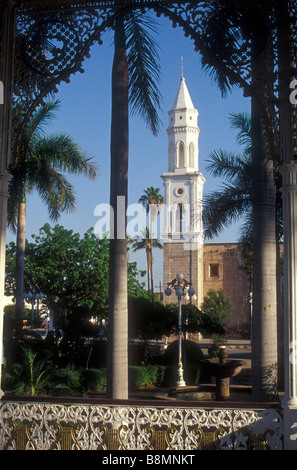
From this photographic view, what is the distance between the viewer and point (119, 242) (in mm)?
7754

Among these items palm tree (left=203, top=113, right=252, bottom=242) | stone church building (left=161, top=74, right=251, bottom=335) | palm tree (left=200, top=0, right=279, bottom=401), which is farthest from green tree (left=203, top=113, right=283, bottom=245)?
stone church building (left=161, top=74, right=251, bottom=335)

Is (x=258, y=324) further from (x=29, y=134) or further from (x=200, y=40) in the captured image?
(x=29, y=134)

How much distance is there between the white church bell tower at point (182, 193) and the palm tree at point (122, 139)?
88.6 feet

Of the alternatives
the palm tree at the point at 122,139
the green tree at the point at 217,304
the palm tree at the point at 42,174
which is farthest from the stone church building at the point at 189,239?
the palm tree at the point at 122,139

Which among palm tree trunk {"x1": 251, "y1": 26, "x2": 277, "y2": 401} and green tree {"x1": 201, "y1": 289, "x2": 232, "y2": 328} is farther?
green tree {"x1": 201, "y1": 289, "x2": 232, "y2": 328}

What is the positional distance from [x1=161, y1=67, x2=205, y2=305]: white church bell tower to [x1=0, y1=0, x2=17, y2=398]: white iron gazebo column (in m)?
30.5

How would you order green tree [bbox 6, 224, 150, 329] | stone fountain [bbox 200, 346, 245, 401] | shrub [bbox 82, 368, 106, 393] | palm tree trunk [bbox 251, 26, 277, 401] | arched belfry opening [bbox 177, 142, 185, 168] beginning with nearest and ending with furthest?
palm tree trunk [bbox 251, 26, 277, 401]
stone fountain [bbox 200, 346, 245, 401]
shrub [bbox 82, 368, 106, 393]
green tree [bbox 6, 224, 150, 329]
arched belfry opening [bbox 177, 142, 185, 168]

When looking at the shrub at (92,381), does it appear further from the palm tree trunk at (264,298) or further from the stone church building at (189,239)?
the stone church building at (189,239)

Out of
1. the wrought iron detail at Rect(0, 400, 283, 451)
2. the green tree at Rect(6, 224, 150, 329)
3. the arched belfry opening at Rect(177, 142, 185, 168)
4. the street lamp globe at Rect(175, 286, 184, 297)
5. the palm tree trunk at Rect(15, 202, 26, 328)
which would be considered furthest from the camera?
the arched belfry opening at Rect(177, 142, 185, 168)

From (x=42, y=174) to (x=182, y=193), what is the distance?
22.8m

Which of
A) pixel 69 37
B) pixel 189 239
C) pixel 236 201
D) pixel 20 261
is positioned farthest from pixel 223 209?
pixel 189 239

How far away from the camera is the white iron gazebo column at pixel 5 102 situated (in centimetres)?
509

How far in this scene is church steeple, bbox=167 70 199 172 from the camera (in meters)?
36.7

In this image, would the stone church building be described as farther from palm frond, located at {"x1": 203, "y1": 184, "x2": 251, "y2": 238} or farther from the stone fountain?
the stone fountain
